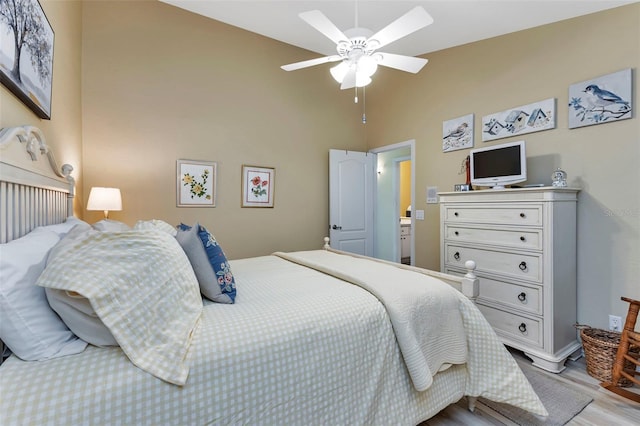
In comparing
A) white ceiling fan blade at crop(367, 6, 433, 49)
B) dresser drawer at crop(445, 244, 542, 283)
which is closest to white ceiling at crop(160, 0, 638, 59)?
white ceiling fan blade at crop(367, 6, 433, 49)

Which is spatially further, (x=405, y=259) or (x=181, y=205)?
(x=405, y=259)

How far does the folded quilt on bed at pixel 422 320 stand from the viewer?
1.31 m

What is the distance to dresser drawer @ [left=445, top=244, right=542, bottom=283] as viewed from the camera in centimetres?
219

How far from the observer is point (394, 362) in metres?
1.33

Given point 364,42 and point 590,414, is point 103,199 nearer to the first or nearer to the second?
point 364,42

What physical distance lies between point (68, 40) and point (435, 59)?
→ 3.57 metres

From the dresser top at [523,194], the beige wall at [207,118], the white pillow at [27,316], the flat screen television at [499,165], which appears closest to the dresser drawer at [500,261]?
the dresser top at [523,194]

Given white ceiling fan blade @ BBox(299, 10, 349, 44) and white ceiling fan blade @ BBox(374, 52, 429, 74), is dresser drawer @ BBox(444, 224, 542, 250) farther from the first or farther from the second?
white ceiling fan blade @ BBox(299, 10, 349, 44)

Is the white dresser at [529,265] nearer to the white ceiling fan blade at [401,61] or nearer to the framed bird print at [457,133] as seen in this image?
the framed bird print at [457,133]

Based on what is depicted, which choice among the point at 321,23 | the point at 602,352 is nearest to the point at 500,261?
the point at 602,352

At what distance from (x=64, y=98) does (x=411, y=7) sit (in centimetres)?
296

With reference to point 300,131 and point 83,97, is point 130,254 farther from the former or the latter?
point 300,131

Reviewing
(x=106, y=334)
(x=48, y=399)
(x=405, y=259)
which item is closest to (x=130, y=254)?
(x=106, y=334)

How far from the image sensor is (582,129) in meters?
2.32
